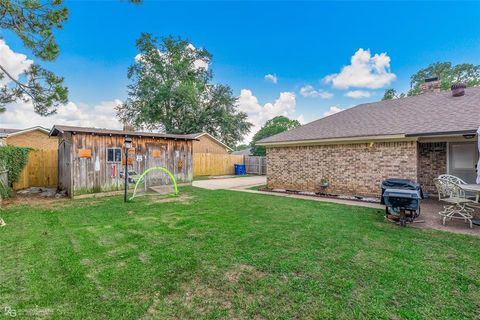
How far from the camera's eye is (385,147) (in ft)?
25.7

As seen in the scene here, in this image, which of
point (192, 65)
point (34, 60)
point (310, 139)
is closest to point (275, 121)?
point (192, 65)

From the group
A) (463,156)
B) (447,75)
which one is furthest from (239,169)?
(447,75)

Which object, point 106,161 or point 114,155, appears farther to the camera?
point 114,155

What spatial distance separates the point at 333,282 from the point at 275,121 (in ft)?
155

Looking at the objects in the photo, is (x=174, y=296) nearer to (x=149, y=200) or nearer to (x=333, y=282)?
(x=333, y=282)

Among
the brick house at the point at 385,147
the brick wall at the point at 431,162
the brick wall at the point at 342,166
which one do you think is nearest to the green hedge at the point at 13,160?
the brick house at the point at 385,147

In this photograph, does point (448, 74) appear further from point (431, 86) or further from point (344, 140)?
point (344, 140)

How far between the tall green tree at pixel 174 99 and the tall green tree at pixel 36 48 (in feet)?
62.2

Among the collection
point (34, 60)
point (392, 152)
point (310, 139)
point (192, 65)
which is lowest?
point (392, 152)

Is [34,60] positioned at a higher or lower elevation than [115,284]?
higher

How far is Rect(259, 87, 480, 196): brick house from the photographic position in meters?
7.36

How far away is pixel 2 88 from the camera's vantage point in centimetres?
696

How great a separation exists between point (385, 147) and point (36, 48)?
11158 mm

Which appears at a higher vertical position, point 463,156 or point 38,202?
point 463,156
